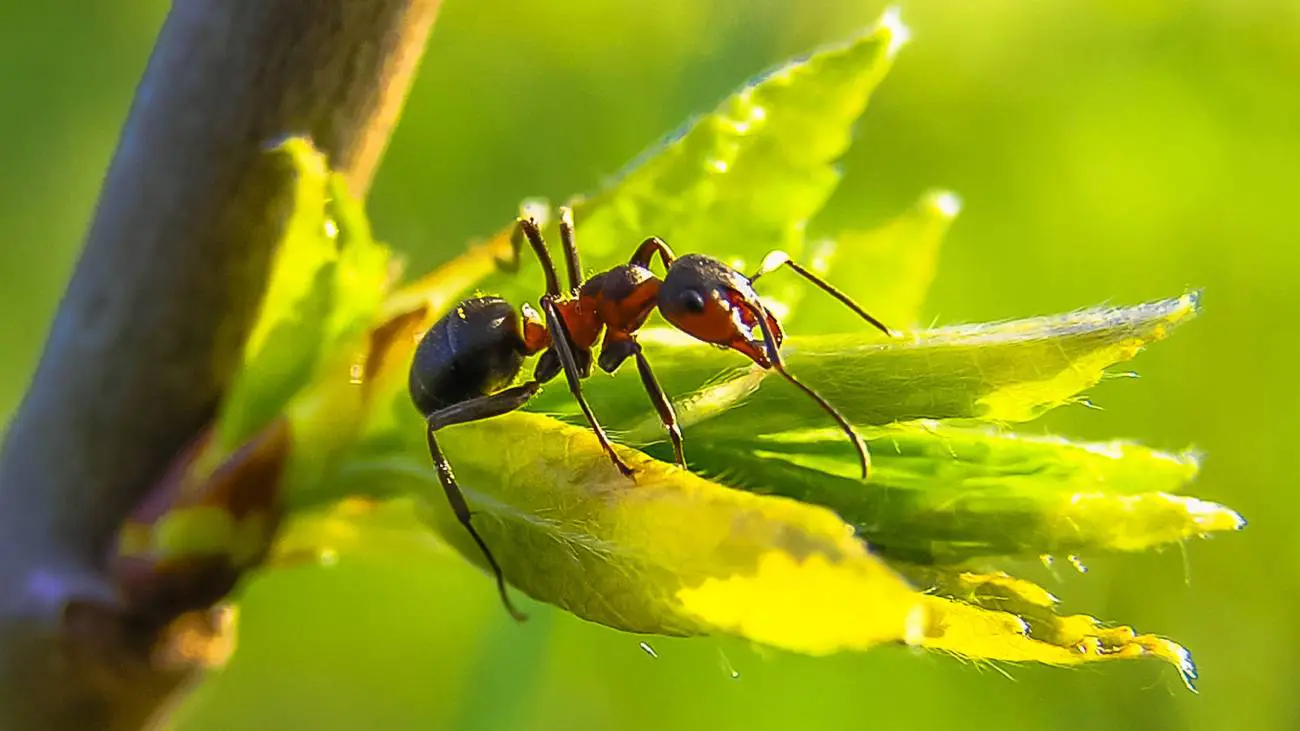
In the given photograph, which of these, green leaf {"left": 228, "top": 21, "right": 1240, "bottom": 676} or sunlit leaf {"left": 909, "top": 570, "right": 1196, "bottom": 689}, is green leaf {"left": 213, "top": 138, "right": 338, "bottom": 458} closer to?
green leaf {"left": 228, "top": 21, "right": 1240, "bottom": 676}

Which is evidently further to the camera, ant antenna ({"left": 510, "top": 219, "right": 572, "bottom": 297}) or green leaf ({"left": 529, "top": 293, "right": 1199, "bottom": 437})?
ant antenna ({"left": 510, "top": 219, "right": 572, "bottom": 297})

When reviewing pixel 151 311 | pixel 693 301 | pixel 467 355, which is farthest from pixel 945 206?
pixel 151 311

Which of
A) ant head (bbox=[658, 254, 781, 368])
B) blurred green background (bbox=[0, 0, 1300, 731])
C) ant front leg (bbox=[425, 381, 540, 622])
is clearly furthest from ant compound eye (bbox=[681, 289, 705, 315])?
blurred green background (bbox=[0, 0, 1300, 731])

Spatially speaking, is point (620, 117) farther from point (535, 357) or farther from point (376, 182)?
point (535, 357)

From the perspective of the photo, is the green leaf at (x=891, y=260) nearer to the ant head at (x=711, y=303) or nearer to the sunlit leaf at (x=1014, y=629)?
the ant head at (x=711, y=303)


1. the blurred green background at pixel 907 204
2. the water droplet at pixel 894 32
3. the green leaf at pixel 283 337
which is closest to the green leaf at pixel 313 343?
the green leaf at pixel 283 337

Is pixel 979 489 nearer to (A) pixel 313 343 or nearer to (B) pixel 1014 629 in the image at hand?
(B) pixel 1014 629
